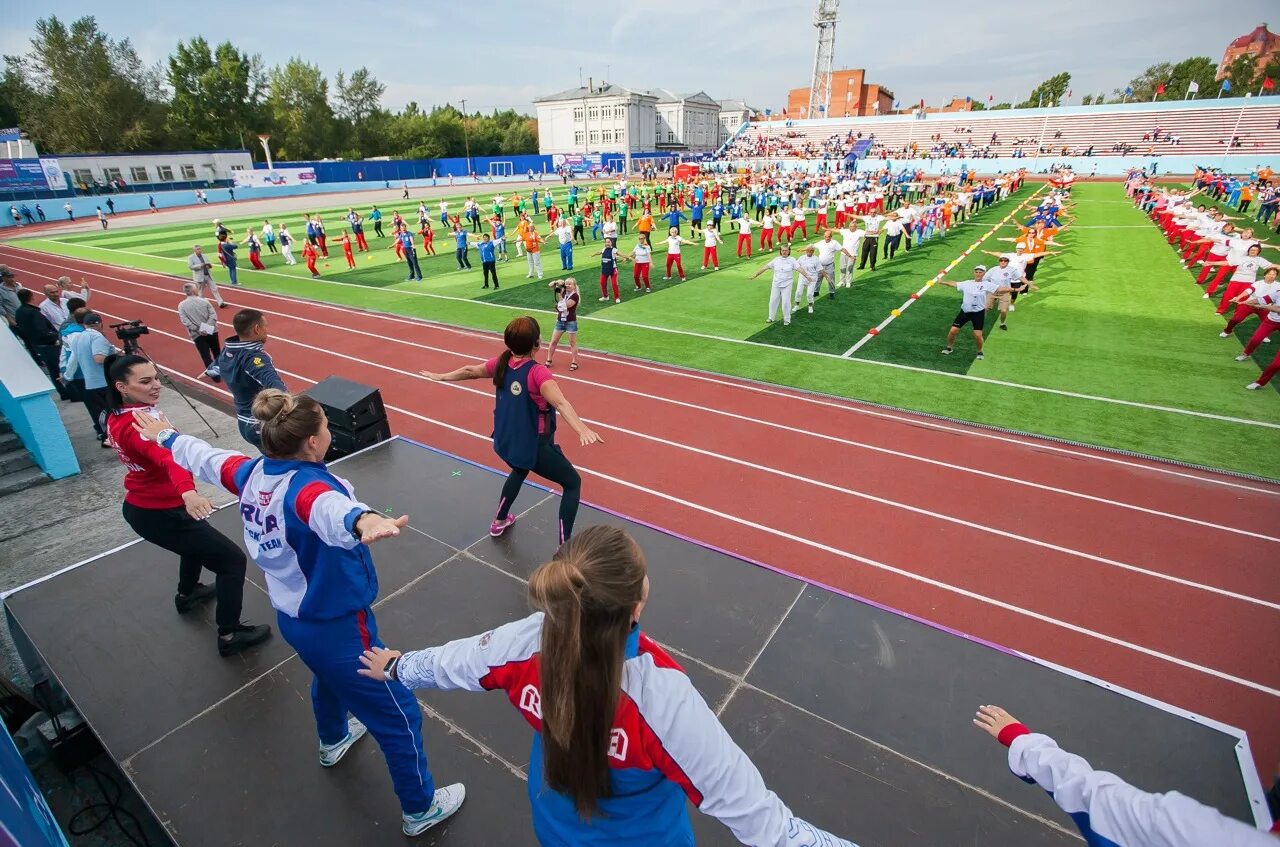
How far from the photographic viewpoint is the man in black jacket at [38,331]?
9688mm

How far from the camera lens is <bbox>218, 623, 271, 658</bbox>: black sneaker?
426 cm

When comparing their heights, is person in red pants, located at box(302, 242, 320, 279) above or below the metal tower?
below

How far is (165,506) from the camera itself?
3.97 metres

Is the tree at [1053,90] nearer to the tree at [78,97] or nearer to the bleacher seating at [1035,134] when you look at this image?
the bleacher seating at [1035,134]

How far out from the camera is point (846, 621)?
15.1 ft

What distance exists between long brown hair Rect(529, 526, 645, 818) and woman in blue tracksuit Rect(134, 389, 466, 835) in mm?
1108

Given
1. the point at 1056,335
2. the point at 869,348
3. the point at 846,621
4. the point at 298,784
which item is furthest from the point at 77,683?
the point at 1056,335

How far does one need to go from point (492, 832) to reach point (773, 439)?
6.23m

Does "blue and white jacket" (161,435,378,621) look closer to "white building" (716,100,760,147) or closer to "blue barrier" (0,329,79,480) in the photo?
"blue barrier" (0,329,79,480)

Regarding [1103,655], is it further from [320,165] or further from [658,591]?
[320,165]

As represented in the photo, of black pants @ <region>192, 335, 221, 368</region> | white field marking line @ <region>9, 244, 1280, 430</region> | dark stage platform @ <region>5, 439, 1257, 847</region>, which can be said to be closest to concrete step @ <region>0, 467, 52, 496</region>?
dark stage platform @ <region>5, 439, 1257, 847</region>

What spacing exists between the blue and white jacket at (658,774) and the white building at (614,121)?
82.0 m

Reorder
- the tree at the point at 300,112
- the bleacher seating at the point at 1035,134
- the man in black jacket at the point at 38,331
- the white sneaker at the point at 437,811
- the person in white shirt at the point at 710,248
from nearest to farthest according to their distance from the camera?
the white sneaker at the point at 437,811 < the man in black jacket at the point at 38,331 < the person in white shirt at the point at 710,248 < the bleacher seating at the point at 1035,134 < the tree at the point at 300,112

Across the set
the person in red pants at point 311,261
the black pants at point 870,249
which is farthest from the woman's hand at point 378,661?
the person in red pants at point 311,261
